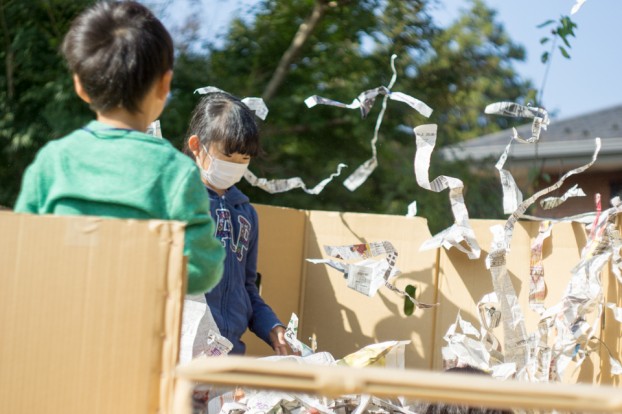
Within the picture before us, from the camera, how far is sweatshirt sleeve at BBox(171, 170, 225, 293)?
3.10 feet

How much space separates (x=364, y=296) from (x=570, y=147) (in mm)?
6220

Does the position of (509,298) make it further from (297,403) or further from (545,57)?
(545,57)

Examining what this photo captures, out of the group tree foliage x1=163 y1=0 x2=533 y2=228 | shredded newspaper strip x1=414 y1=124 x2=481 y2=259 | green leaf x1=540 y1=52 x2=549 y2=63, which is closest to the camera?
shredded newspaper strip x1=414 y1=124 x2=481 y2=259

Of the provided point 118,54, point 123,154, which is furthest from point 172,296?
point 118,54

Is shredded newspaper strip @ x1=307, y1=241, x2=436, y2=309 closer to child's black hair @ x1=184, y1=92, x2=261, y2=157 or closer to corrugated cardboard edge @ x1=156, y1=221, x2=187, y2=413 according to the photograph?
child's black hair @ x1=184, y1=92, x2=261, y2=157

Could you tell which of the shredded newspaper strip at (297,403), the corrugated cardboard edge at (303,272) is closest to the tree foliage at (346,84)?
the corrugated cardboard edge at (303,272)

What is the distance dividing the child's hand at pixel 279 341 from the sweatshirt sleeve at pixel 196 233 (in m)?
0.94

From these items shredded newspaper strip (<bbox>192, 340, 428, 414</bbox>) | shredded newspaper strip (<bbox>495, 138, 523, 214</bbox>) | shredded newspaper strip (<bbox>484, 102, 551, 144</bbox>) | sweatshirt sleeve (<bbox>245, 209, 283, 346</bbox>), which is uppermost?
shredded newspaper strip (<bbox>484, 102, 551, 144</bbox>)

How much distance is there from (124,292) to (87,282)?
0.14ft

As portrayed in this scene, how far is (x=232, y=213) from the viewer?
6.35 ft

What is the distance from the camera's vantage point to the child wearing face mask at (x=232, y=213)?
183 centimetres

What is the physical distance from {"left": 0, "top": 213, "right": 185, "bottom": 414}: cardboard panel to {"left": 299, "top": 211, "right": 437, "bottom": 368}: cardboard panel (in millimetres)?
1309

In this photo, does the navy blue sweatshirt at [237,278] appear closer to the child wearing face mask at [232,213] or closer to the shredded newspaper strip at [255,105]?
the child wearing face mask at [232,213]

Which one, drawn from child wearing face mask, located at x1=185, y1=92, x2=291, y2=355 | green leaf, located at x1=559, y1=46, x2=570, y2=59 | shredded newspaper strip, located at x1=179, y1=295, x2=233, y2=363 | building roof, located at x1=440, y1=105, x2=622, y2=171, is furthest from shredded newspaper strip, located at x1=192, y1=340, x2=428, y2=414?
building roof, located at x1=440, y1=105, x2=622, y2=171
